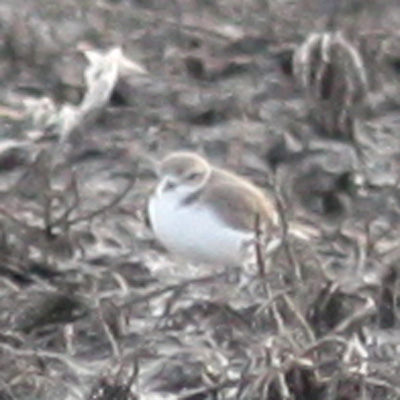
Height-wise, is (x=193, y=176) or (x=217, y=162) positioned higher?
(x=193, y=176)

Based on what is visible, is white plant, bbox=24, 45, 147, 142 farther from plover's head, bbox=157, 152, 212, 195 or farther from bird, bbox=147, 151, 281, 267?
bird, bbox=147, 151, 281, 267

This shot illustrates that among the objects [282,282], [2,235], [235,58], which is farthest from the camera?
[235,58]

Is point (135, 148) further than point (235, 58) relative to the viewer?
No

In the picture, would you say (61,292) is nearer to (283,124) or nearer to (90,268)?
(90,268)

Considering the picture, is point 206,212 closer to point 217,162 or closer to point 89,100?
point 217,162

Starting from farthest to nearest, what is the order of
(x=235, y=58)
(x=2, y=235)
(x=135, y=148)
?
(x=235, y=58) → (x=135, y=148) → (x=2, y=235)

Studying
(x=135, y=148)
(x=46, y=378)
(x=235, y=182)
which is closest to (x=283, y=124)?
(x=135, y=148)

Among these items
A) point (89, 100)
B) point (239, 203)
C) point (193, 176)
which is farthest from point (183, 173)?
point (89, 100)

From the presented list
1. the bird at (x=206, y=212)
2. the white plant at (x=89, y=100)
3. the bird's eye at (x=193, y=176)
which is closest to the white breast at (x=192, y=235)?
the bird at (x=206, y=212)
